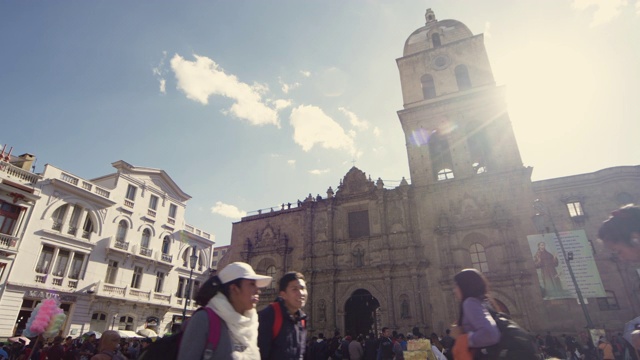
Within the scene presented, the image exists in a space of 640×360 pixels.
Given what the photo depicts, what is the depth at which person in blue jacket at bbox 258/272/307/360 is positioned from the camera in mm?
3305

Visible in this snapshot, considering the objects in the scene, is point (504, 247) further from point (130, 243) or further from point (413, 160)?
point (130, 243)

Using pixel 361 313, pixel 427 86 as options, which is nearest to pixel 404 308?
A: pixel 361 313

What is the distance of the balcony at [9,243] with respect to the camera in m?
17.0

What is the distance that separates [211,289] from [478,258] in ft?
68.4

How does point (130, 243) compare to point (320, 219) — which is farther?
point (320, 219)

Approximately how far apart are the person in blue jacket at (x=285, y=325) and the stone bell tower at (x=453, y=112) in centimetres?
2073

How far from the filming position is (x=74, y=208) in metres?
21.1

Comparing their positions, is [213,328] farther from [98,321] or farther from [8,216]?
[98,321]

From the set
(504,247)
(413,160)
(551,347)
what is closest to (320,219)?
(413,160)

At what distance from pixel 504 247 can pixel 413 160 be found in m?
8.18

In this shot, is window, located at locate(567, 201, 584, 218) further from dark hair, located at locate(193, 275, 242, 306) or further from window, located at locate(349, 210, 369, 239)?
dark hair, located at locate(193, 275, 242, 306)

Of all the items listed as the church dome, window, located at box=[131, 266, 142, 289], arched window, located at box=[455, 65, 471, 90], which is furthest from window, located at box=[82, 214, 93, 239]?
arched window, located at box=[455, 65, 471, 90]

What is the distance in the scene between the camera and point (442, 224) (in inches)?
835

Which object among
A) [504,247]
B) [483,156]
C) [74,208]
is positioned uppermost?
[483,156]
